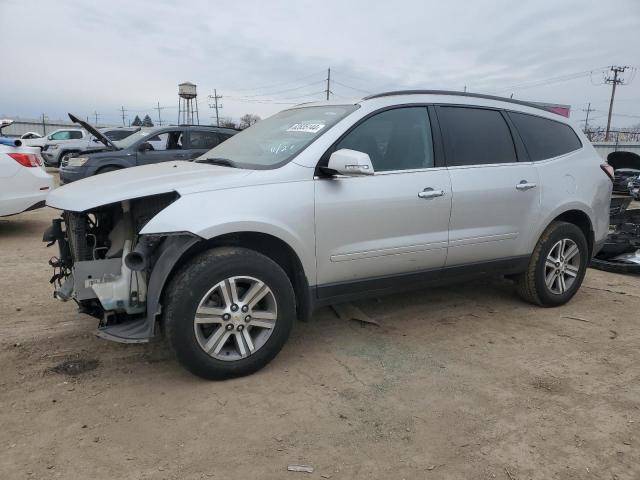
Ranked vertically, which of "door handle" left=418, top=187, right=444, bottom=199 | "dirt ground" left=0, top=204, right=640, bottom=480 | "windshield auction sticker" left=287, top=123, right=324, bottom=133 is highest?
"windshield auction sticker" left=287, top=123, right=324, bottom=133

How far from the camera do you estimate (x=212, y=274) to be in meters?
2.90

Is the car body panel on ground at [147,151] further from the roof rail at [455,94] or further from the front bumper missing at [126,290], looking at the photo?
the front bumper missing at [126,290]

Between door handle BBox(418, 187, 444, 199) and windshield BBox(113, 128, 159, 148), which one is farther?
windshield BBox(113, 128, 159, 148)

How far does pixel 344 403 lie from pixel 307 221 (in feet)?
3.72

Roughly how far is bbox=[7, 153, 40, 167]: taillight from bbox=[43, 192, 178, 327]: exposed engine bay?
4.21m

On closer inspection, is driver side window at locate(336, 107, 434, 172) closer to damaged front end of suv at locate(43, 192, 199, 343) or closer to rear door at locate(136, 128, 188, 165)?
damaged front end of suv at locate(43, 192, 199, 343)

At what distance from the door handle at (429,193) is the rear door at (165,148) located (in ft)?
26.0

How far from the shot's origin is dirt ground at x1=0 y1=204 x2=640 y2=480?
2.40 m

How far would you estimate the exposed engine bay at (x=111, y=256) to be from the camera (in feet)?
9.86

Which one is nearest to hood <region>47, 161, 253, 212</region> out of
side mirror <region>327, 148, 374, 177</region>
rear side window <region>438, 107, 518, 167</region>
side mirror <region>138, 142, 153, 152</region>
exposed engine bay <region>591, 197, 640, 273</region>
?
side mirror <region>327, 148, 374, 177</region>

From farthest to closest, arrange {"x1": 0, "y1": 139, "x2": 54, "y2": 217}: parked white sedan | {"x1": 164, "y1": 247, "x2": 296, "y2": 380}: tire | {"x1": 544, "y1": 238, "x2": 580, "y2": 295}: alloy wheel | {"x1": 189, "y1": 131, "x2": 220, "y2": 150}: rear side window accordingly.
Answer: {"x1": 189, "y1": 131, "x2": 220, "y2": 150}: rear side window < {"x1": 0, "y1": 139, "x2": 54, "y2": 217}: parked white sedan < {"x1": 544, "y1": 238, "x2": 580, "y2": 295}: alloy wheel < {"x1": 164, "y1": 247, "x2": 296, "y2": 380}: tire

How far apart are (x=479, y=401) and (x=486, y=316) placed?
156 centimetres

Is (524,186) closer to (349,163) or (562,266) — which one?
(562,266)

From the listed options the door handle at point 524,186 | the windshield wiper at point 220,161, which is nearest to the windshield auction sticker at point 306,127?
the windshield wiper at point 220,161
